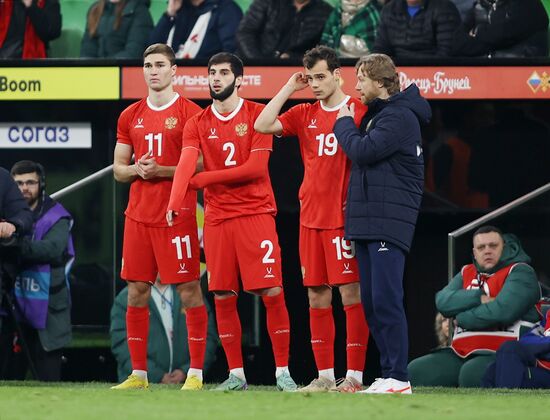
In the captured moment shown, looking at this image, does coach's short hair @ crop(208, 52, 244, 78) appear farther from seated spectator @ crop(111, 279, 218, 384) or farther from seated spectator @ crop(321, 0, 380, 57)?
seated spectator @ crop(111, 279, 218, 384)

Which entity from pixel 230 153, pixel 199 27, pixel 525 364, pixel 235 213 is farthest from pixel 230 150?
pixel 199 27

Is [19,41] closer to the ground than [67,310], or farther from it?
farther from it

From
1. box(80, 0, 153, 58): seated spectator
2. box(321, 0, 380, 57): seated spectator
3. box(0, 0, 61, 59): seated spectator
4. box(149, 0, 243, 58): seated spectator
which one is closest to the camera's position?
box(321, 0, 380, 57): seated spectator

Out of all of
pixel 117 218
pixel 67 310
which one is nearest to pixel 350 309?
pixel 67 310

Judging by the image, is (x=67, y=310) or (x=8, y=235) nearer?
(x=8, y=235)

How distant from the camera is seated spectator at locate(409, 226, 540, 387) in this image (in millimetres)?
9562

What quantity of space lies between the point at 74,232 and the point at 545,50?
4.18 metres

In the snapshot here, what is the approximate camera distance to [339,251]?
8.05m

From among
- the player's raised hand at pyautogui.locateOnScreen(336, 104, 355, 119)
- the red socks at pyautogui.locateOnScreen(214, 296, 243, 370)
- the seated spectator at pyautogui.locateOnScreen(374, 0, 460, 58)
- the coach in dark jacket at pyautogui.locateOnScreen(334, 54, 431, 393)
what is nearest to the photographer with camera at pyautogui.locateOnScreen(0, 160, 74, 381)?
the red socks at pyautogui.locateOnScreen(214, 296, 243, 370)

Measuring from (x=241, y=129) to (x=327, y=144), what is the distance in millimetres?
535

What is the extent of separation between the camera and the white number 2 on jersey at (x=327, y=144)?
8.13 meters

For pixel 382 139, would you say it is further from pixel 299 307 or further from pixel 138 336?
pixel 299 307

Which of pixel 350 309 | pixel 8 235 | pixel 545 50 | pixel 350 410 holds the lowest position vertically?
pixel 350 410

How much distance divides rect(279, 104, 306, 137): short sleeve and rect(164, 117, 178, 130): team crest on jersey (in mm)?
690
